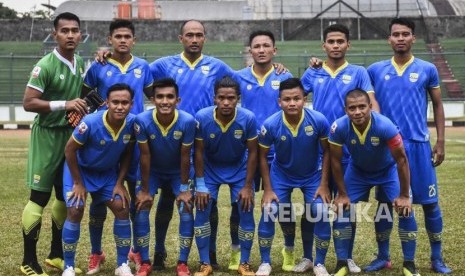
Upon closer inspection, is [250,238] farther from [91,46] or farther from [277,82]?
[91,46]

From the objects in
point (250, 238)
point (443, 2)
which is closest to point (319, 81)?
point (250, 238)

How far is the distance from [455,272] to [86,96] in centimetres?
374

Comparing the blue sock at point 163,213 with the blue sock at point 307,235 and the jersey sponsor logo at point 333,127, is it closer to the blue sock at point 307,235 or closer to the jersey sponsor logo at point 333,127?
the blue sock at point 307,235

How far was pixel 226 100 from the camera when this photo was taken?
7352mm

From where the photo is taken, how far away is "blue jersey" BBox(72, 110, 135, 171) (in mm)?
7156

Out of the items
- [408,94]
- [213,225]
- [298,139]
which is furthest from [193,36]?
[408,94]

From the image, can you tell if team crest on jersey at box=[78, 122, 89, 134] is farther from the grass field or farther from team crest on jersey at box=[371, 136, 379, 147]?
team crest on jersey at box=[371, 136, 379, 147]

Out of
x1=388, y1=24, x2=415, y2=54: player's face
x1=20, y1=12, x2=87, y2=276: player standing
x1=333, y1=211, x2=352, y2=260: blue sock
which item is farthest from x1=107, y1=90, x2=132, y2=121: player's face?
x1=388, y1=24, x2=415, y2=54: player's face

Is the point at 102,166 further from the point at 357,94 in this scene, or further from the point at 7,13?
the point at 7,13

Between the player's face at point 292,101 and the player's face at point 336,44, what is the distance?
63cm

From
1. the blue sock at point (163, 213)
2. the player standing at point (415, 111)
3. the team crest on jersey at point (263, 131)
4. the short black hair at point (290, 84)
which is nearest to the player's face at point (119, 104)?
the blue sock at point (163, 213)

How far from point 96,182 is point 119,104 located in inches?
29.8

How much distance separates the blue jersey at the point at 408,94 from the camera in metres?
7.54

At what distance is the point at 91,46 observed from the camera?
35.9 metres
